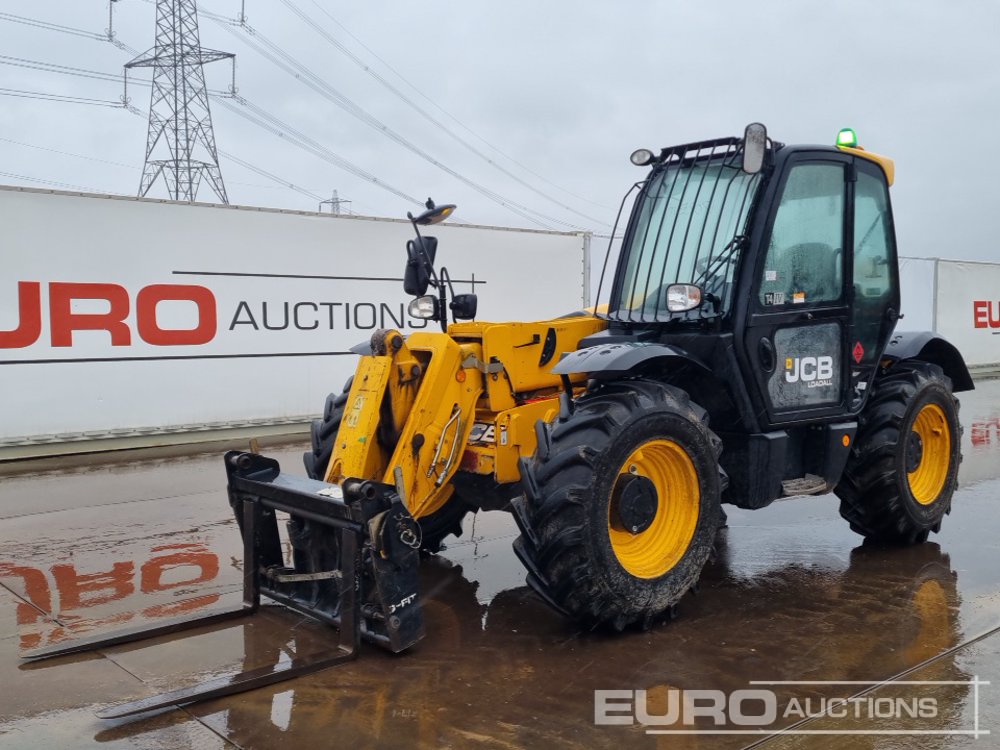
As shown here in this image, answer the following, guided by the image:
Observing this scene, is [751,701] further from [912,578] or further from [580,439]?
[912,578]

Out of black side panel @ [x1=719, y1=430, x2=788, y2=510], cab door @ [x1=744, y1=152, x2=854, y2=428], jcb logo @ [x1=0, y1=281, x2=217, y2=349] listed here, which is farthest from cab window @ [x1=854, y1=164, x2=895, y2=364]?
jcb logo @ [x1=0, y1=281, x2=217, y2=349]

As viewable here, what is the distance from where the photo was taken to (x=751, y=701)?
384 cm

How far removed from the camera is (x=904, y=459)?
580 cm

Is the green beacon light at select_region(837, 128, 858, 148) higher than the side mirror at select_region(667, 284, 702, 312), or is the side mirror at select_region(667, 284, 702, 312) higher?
the green beacon light at select_region(837, 128, 858, 148)

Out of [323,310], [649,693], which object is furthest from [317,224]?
[649,693]

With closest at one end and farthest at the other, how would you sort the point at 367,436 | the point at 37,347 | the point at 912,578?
the point at 367,436 → the point at 912,578 → the point at 37,347

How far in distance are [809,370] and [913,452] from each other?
1.22 metres

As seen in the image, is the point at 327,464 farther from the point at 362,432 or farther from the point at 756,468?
the point at 756,468

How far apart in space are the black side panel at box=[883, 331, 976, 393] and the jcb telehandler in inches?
2.4

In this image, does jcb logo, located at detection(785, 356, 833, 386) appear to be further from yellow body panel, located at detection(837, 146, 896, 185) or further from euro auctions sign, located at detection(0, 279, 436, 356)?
euro auctions sign, located at detection(0, 279, 436, 356)

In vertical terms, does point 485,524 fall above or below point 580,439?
below

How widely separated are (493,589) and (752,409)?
5.76 feet

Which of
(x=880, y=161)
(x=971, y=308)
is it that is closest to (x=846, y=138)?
(x=880, y=161)

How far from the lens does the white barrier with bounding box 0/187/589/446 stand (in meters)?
9.88
